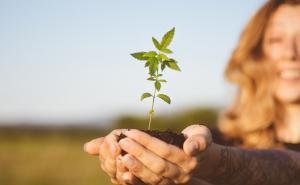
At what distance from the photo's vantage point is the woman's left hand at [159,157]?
3.86m

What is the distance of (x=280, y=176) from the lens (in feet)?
18.2

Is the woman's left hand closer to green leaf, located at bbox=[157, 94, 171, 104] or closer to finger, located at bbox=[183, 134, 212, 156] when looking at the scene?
finger, located at bbox=[183, 134, 212, 156]

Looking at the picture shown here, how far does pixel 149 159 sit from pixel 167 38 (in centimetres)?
100

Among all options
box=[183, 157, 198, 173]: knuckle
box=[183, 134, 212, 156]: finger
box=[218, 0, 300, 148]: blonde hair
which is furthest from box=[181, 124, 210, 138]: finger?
box=[218, 0, 300, 148]: blonde hair

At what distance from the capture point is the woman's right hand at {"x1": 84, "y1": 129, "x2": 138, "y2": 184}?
3979 mm

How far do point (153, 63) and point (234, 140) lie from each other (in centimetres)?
476

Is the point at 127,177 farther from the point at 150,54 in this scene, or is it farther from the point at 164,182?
the point at 150,54

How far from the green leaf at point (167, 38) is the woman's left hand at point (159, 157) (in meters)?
0.76

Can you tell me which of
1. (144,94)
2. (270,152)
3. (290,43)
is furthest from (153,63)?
(290,43)

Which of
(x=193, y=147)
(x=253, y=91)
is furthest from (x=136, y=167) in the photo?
(x=253, y=91)

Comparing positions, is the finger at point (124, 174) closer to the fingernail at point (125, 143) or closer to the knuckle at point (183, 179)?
the fingernail at point (125, 143)

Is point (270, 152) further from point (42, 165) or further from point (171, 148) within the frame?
point (42, 165)

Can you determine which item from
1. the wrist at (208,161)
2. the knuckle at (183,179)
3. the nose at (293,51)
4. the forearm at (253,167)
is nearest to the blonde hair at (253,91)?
the nose at (293,51)

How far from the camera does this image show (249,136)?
885cm
